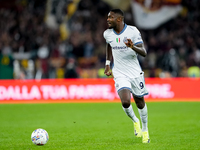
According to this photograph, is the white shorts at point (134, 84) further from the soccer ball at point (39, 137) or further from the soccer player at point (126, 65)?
the soccer ball at point (39, 137)

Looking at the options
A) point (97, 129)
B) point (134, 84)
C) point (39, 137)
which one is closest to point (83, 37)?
point (97, 129)

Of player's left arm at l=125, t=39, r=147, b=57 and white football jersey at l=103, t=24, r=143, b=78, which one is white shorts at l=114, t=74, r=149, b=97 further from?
player's left arm at l=125, t=39, r=147, b=57

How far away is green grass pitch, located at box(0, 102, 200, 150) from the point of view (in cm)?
727

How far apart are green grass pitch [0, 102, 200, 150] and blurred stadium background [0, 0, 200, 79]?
6.82 metres

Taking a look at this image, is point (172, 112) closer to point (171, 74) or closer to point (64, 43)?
point (171, 74)

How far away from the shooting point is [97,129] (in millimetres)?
9898

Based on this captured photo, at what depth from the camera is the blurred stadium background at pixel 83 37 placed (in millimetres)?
21594

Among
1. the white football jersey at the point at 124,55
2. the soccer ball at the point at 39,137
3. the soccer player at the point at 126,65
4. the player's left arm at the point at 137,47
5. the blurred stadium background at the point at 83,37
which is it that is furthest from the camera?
the blurred stadium background at the point at 83,37

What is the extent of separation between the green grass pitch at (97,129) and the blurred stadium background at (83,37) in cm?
682

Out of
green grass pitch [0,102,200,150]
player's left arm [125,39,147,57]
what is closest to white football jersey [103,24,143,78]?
player's left arm [125,39,147,57]

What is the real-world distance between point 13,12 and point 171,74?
39.1 ft

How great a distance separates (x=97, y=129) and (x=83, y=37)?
46.0 ft

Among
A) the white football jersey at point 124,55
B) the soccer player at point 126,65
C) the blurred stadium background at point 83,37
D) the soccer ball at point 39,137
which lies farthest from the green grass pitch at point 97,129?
the blurred stadium background at point 83,37

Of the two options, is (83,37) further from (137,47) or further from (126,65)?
(137,47)
